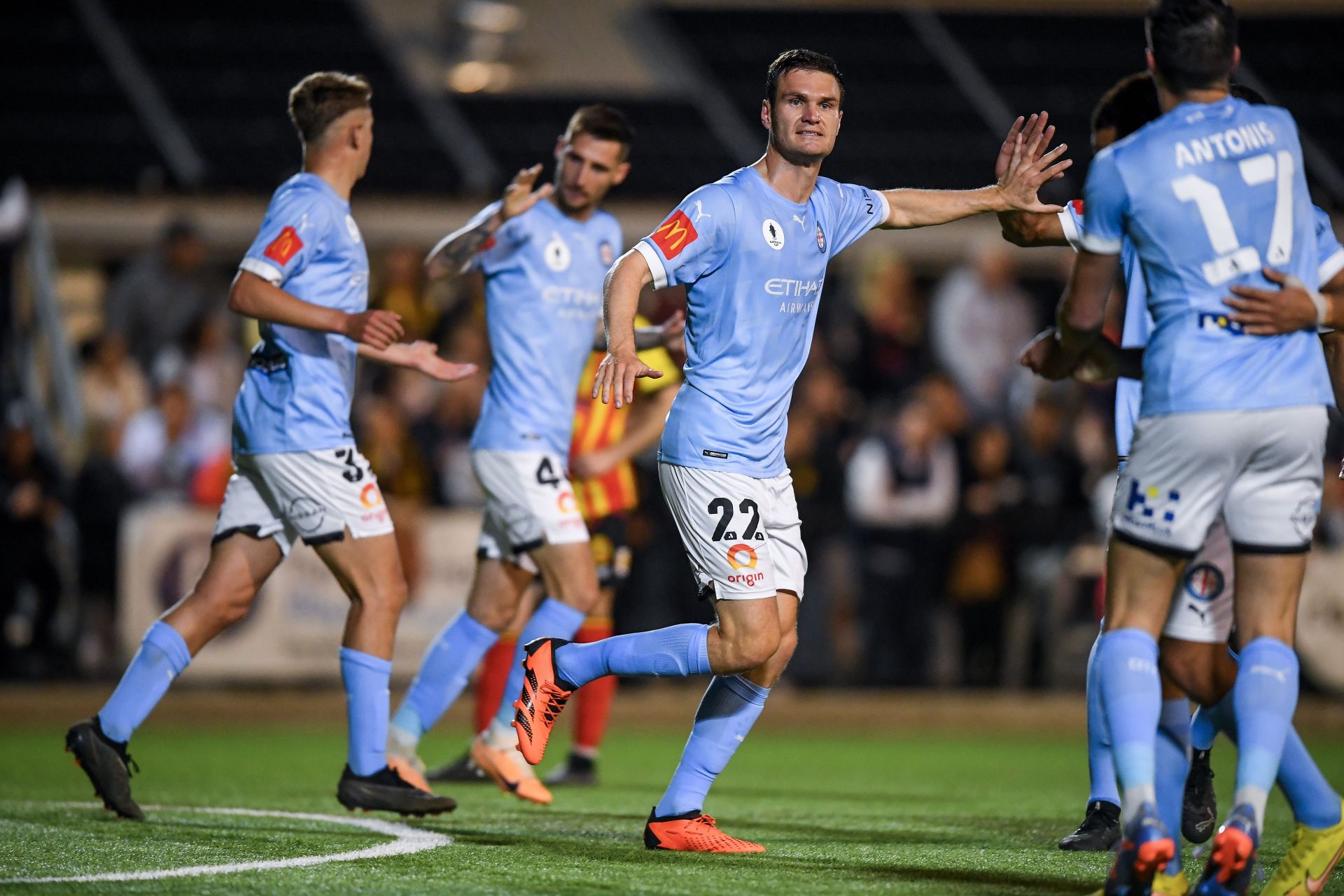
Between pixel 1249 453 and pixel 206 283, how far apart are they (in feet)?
34.5

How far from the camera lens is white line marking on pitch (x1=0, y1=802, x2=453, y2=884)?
4609 mm

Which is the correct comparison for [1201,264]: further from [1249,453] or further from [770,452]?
[770,452]

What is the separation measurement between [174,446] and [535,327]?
229 inches

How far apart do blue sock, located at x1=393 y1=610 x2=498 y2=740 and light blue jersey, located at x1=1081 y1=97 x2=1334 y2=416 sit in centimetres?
369

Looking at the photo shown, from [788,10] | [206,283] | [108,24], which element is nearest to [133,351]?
[206,283]

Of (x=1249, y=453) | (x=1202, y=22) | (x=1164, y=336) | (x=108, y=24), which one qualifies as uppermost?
(x=108, y=24)

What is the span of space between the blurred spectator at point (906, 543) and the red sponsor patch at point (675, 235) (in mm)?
6943

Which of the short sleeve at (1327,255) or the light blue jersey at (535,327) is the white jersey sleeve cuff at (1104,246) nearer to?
the short sleeve at (1327,255)

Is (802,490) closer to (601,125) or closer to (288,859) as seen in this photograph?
(601,125)

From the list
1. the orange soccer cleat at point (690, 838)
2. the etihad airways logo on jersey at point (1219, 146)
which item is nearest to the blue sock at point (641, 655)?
the orange soccer cleat at point (690, 838)

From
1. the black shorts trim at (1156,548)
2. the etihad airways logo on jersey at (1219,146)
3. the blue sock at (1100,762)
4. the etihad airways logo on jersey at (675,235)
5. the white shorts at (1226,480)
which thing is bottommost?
the blue sock at (1100,762)

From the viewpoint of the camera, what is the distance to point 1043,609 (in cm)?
1204

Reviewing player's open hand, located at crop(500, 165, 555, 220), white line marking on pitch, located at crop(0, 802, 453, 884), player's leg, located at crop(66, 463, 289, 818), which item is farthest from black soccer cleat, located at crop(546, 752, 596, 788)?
player's open hand, located at crop(500, 165, 555, 220)

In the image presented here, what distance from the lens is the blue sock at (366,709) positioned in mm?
6035
